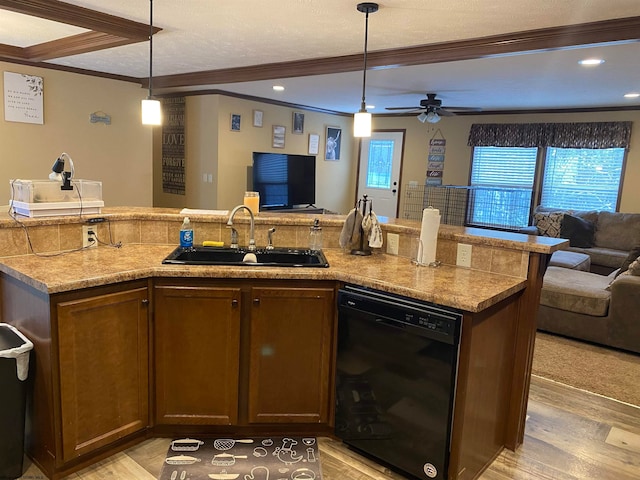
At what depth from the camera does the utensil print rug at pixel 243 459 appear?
216 centimetres

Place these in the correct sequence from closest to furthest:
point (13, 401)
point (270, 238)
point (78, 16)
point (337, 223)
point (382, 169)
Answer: point (13, 401) → point (270, 238) → point (337, 223) → point (78, 16) → point (382, 169)

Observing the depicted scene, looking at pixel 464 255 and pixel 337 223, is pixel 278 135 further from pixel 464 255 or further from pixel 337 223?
pixel 464 255

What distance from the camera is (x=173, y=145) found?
7.00 m

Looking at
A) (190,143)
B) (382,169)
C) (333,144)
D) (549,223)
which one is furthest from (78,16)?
(382,169)

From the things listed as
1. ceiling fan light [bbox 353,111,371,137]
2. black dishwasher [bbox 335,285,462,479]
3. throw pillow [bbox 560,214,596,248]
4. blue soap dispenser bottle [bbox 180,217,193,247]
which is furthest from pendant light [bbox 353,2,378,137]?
throw pillow [bbox 560,214,596,248]

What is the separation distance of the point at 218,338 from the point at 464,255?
1.36m

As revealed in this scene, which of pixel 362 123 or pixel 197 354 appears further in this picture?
pixel 362 123

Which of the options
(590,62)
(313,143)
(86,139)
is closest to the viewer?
(590,62)

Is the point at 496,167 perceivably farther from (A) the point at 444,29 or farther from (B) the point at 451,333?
(B) the point at 451,333

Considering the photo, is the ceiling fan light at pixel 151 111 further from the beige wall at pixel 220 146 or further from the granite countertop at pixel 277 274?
the beige wall at pixel 220 146

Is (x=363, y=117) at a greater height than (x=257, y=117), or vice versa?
(x=257, y=117)

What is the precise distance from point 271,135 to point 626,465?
6050 mm

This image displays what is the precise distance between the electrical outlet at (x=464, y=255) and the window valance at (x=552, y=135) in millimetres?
5351

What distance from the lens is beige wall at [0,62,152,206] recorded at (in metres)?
5.14
